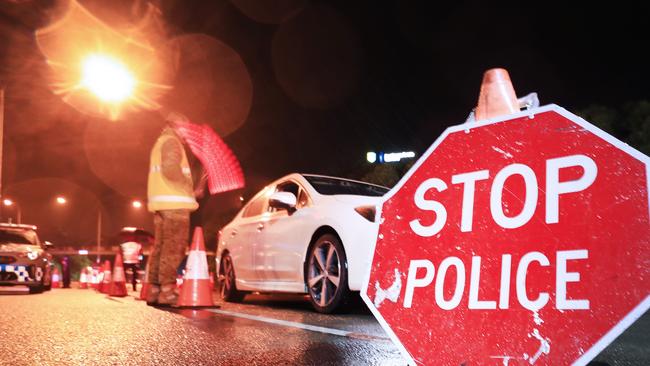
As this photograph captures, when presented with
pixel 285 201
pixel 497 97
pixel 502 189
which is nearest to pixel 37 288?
pixel 285 201

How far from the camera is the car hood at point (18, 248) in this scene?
13000mm

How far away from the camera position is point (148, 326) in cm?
543

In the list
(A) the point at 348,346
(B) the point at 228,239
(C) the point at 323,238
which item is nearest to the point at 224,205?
(B) the point at 228,239

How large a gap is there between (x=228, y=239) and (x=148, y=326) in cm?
417

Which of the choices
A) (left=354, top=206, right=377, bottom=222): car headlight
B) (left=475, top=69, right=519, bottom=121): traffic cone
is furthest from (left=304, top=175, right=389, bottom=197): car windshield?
(left=475, top=69, right=519, bottom=121): traffic cone

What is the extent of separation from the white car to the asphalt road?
451mm

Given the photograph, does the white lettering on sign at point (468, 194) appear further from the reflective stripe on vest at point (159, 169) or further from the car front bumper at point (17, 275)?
the car front bumper at point (17, 275)

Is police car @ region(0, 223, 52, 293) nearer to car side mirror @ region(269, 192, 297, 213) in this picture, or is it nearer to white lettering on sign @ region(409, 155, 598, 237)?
car side mirror @ region(269, 192, 297, 213)

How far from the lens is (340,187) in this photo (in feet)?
25.8

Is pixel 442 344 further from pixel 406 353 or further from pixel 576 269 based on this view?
pixel 576 269

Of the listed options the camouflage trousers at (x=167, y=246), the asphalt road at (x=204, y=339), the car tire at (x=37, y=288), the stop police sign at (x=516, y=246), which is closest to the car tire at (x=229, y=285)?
the camouflage trousers at (x=167, y=246)

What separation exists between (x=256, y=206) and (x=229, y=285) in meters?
1.26

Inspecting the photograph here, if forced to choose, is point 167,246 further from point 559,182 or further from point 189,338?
point 559,182

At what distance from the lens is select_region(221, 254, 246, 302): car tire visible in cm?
923
